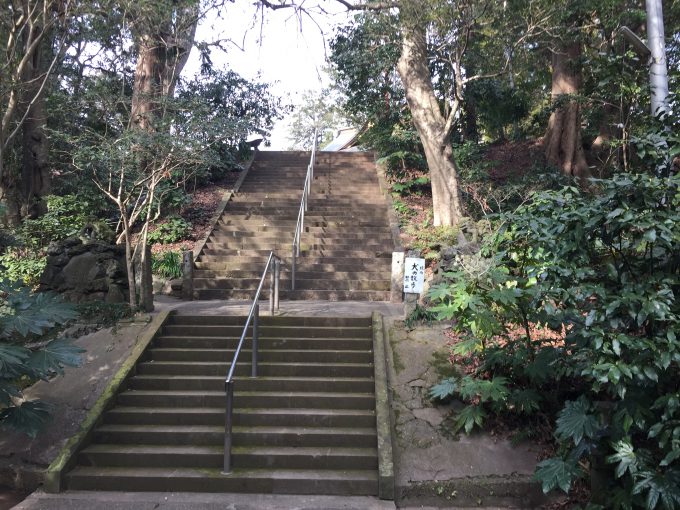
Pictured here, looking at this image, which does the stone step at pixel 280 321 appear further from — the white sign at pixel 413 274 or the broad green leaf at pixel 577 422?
the broad green leaf at pixel 577 422

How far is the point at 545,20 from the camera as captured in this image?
33.1 feet

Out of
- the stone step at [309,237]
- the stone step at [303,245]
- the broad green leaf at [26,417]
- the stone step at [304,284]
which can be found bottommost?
the broad green leaf at [26,417]

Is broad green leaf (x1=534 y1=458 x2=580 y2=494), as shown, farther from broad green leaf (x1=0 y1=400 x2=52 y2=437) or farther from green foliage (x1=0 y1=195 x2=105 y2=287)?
green foliage (x1=0 y1=195 x2=105 y2=287)

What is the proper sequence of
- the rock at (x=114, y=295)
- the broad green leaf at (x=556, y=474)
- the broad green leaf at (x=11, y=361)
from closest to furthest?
1. the broad green leaf at (x=556, y=474)
2. the broad green leaf at (x=11, y=361)
3. the rock at (x=114, y=295)

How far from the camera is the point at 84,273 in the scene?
806 centimetres

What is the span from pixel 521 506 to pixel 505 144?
16.6 meters

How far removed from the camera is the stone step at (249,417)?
577 centimetres

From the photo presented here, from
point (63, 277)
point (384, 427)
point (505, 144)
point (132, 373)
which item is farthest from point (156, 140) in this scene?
point (505, 144)

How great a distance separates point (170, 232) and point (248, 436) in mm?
8619

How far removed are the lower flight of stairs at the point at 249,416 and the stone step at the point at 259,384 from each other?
0.01 m

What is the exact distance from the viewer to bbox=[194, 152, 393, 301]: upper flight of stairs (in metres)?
10.4

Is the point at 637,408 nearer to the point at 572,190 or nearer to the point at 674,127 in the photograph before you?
the point at 572,190

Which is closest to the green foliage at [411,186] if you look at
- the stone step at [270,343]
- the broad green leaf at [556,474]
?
the stone step at [270,343]

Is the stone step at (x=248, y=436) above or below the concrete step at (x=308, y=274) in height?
below
